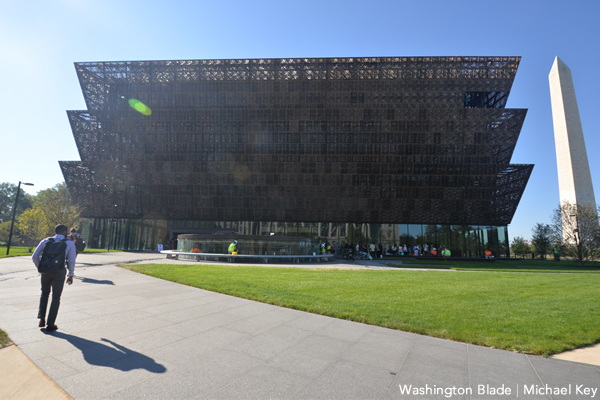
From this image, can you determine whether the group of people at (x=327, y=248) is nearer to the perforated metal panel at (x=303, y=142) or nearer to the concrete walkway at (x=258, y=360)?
the perforated metal panel at (x=303, y=142)

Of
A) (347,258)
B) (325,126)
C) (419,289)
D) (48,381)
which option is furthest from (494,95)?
(48,381)

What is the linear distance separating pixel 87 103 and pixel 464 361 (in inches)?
2618

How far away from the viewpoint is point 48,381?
13.0 ft

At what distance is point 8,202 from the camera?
9031 centimetres

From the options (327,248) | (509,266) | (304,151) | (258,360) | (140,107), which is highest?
(140,107)

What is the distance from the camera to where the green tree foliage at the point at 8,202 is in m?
88.3

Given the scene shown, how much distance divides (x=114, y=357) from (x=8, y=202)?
119 metres

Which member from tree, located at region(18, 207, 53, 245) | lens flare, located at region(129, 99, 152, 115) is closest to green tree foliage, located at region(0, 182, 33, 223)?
tree, located at region(18, 207, 53, 245)

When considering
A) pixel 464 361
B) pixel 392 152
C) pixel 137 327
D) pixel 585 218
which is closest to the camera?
pixel 464 361

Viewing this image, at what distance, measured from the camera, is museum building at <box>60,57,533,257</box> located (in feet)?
167

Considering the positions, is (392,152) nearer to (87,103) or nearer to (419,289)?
(419,289)

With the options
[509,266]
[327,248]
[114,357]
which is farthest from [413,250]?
[114,357]

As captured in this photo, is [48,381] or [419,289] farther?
[419,289]

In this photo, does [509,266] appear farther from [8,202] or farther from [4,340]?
[8,202]
